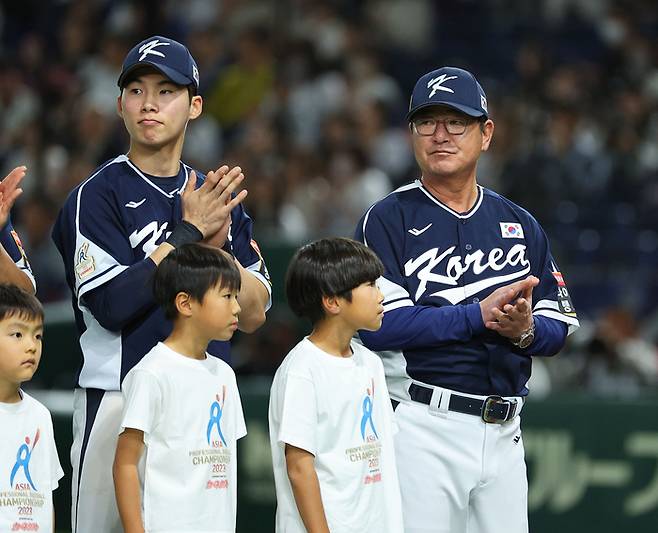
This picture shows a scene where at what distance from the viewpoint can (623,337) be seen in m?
8.95

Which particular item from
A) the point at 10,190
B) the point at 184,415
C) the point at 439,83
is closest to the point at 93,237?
the point at 10,190

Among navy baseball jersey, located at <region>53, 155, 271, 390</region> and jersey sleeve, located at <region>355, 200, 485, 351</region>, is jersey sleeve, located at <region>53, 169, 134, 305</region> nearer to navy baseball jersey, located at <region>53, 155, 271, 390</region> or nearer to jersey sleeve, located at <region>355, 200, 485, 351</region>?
navy baseball jersey, located at <region>53, 155, 271, 390</region>

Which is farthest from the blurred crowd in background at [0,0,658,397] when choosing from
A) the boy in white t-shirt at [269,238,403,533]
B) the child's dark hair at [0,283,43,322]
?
the child's dark hair at [0,283,43,322]

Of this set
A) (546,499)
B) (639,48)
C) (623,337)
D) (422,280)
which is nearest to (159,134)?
(422,280)

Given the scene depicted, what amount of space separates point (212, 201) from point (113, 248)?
1.12ft

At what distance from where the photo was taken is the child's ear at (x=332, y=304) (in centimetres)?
400

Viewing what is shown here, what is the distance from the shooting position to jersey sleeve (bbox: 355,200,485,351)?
4.28 m

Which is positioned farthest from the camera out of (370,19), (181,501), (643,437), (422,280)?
(370,19)

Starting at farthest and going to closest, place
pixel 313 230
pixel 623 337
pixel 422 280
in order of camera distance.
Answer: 1. pixel 313 230
2. pixel 623 337
3. pixel 422 280

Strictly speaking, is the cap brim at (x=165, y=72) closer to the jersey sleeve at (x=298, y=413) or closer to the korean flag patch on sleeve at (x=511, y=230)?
the jersey sleeve at (x=298, y=413)

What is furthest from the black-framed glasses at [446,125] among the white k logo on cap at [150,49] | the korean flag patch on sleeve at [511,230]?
the white k logo on cap at [150,49]

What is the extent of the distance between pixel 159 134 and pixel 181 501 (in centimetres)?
118

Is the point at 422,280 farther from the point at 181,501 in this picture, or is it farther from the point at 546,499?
the point at 546,499

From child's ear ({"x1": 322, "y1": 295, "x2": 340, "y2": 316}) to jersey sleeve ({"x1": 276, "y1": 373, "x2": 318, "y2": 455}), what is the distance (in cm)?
23
